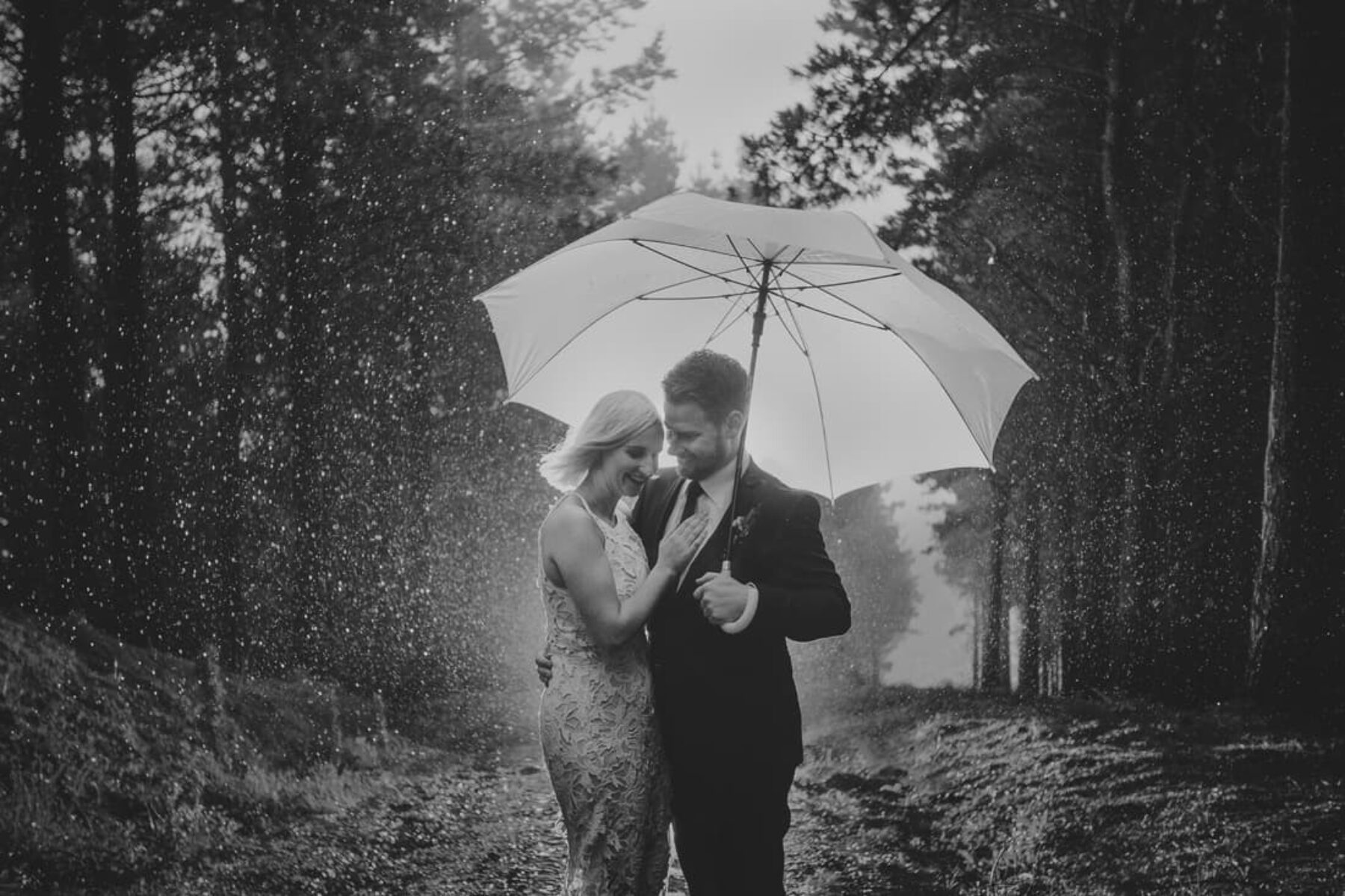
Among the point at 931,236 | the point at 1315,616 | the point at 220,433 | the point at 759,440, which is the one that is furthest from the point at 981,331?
the point at 931,236

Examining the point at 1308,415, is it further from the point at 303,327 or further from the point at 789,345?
the point at 303,327

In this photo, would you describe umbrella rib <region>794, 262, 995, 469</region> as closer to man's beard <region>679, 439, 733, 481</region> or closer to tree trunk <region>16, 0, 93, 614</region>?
man's beard <region>679, 439, 733, 481</region>

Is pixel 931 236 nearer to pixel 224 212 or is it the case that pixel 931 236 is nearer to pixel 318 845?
pixel 224 212

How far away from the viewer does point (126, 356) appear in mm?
9820

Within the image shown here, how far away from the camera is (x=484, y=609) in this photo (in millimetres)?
17172

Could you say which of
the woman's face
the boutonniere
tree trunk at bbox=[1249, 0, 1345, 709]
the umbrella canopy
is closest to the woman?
the woman's face

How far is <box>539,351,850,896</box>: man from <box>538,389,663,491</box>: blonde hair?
23 centimetres

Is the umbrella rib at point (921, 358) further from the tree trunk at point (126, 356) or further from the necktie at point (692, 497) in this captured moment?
the tree trunk at point (126, 356)

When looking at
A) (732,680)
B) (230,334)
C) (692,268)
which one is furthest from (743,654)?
(230,334)

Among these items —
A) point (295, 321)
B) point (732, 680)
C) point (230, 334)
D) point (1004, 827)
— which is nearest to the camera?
point (732, 680)

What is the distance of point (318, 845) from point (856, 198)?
27.2 feet

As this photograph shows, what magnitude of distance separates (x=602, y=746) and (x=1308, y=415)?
634 centimetres

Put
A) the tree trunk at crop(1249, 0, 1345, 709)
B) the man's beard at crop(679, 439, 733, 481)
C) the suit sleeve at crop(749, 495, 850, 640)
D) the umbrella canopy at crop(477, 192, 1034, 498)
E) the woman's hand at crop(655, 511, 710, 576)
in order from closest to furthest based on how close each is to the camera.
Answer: the woman's hand at crop(655, 511, 710, 576) < the suit sleeve at crop(749, 495, 850, 640) < the man's beard at crop(679, 439, 733, 481) < the umbrella canopy at crop(477, 192, 1034, 498) < the tree trunk at crop(1249, 0, 1345, 709)

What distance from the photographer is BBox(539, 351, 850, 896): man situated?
141 inches
